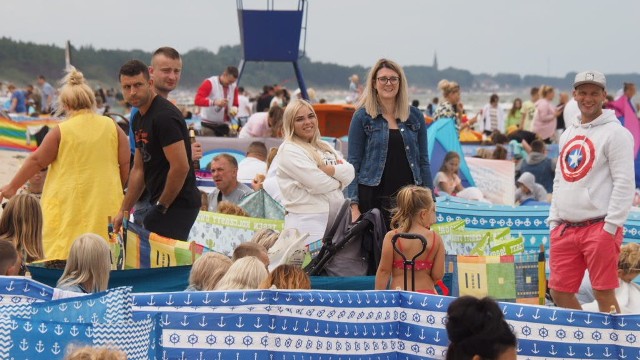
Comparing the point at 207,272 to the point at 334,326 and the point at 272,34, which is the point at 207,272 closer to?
the point at 334,326

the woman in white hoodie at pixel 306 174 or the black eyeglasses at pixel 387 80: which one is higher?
the black eyeglasses at pixel 387 80

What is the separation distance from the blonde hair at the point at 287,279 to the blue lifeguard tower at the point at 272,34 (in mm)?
14504

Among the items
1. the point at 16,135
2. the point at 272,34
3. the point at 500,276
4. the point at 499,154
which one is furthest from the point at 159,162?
the point at 16,135

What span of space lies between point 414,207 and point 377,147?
1006 mm

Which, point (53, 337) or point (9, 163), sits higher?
point (53, 337)

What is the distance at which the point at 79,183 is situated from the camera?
7684 millimetres

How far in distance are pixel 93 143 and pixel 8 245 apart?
1759 mm

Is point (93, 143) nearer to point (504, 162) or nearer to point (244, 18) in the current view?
point (504, 162)

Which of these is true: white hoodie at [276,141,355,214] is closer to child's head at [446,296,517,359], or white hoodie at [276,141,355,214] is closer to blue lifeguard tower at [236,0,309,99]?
child's head at [446,296,517,359]

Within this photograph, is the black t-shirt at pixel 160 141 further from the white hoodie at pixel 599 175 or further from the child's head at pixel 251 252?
the white hoodie at pixel 599 175

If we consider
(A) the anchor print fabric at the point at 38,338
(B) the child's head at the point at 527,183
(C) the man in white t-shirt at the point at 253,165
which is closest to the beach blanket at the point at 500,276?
(A) the anchor print fabric at the point at 38,338

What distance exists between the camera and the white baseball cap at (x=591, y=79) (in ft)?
21.8

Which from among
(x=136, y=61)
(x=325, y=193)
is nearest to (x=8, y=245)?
(x=136, y=61)

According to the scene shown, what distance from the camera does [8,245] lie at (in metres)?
5.98
